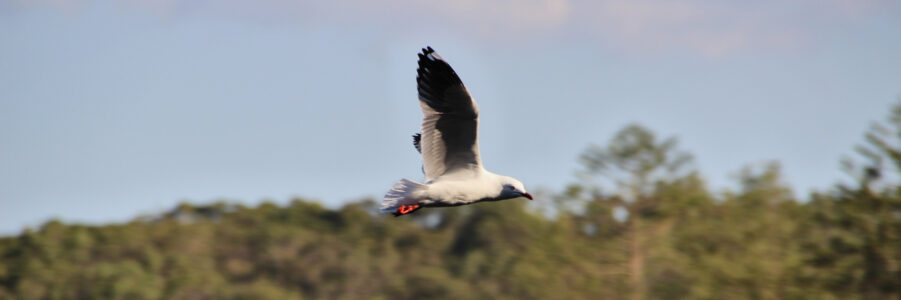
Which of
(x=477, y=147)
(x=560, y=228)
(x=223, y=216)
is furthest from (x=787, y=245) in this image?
(x=223, y=216)

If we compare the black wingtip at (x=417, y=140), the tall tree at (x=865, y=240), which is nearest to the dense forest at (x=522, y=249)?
the tall tree at (x=865, y=240)

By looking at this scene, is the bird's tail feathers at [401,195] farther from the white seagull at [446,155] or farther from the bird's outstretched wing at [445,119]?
the bird's outstretched wing at [445,119]

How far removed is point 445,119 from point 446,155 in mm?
475

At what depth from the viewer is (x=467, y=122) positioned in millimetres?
10945

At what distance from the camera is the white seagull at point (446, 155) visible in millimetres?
10914

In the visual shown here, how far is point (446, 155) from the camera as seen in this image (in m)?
11.3

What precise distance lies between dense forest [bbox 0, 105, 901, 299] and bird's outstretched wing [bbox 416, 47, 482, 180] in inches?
731

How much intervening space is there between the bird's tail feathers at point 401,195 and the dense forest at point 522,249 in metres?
18.9

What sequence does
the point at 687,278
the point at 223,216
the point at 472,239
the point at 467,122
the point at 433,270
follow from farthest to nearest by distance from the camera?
the point at 223,216
the point at 472,239
the point at 433,270
the point at 687,278
the point at 467,122

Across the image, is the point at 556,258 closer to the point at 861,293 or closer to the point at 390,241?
the point at 861,293

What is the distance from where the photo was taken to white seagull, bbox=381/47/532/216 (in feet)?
35.8

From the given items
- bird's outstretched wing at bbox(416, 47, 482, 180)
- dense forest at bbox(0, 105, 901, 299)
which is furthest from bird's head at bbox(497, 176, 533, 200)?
dense forest at bbox(0, 105, 901, 299)

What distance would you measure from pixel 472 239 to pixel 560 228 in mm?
14870

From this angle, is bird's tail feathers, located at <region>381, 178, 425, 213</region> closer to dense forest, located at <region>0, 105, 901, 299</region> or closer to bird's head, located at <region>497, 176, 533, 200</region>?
bird's head, located at <region>497, 176, 533, 200</region>
